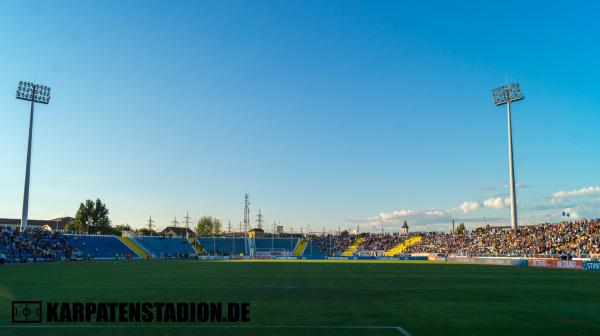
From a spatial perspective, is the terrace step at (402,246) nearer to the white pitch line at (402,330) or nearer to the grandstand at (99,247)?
the grandstand at (99,247)

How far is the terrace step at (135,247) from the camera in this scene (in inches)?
4193

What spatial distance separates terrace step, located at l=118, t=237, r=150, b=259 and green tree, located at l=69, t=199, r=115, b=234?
5791cm

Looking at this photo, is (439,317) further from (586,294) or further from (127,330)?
(586,294)

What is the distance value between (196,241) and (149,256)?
824 inches

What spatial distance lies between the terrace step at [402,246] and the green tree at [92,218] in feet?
341

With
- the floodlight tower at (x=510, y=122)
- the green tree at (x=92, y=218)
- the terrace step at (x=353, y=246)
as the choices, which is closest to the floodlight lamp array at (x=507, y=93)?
the floodlight tower at (x=510, y=122)

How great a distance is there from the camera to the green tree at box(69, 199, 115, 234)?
531ft

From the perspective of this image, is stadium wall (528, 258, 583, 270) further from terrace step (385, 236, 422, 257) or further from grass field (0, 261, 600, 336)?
terrace step (385, 236, 422, 257)

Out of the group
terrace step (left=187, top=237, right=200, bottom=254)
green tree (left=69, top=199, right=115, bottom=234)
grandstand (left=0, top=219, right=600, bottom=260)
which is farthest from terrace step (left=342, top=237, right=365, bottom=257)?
green tree (left=69, top=199, right=115, bottom=234)

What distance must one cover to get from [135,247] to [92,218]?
64353 millimetres

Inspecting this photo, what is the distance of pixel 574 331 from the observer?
12898 mm

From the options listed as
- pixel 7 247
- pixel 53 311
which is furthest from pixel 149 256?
pixel 53 311

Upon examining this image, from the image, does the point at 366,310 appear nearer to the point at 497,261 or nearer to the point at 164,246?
the point at 497,261

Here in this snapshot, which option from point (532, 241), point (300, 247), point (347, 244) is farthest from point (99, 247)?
point (532, 241)
